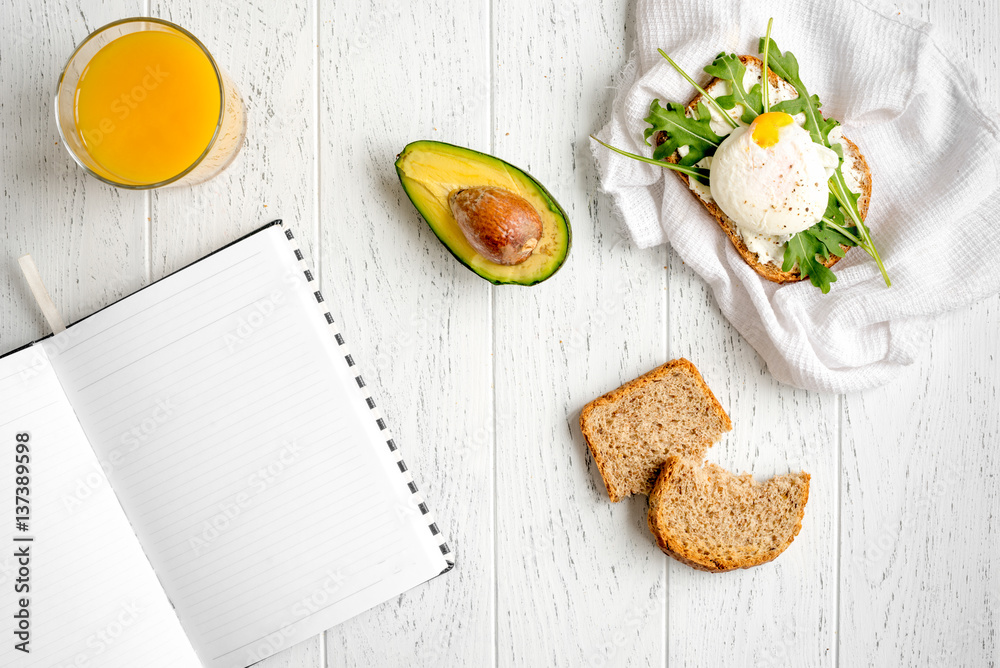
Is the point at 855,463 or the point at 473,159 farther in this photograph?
the point at 855,463

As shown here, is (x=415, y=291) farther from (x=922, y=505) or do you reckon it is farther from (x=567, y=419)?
(x=922, y=505)

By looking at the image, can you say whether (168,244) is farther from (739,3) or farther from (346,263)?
(739,3)

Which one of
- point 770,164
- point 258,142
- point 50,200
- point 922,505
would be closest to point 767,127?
point 770,164

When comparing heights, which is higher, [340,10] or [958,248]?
[340,10]

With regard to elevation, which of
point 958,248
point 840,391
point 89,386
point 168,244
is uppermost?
point 168,244

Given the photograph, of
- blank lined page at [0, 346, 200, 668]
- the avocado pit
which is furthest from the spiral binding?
blank lined page at [0, 346, 200, 668]

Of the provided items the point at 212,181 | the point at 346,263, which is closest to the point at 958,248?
the point at 346,263
